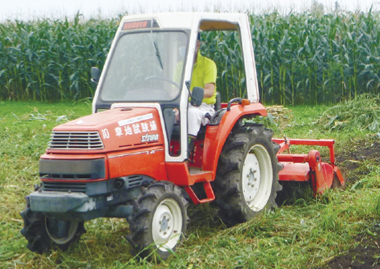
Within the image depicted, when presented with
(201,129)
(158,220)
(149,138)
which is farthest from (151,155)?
(201,129)

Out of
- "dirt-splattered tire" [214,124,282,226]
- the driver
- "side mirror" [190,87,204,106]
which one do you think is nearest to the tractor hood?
"side mirror" [190,87,204,106]

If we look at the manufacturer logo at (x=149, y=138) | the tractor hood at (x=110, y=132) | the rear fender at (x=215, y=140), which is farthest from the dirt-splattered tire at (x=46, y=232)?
the rear fender at (x=215, y=140)

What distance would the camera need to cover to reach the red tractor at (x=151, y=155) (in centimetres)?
437

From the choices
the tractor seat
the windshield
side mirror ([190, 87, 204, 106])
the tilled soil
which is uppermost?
the windshield

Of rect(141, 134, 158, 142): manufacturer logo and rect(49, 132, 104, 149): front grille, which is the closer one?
rect(49, 132, 104, 149): front grille

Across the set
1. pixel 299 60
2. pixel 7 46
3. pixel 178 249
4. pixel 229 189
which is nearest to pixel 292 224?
pixel 229 189

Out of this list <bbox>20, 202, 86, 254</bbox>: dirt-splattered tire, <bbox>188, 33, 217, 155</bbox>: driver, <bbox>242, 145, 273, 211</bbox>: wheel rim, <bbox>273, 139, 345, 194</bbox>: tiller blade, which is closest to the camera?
<bbox>20, 202, 86, 254</bbox>: dirt-splattered tire

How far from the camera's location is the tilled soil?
13.8 feet

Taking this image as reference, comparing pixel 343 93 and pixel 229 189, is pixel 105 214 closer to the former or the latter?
pixel 229 189

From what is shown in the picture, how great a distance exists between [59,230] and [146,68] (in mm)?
1646

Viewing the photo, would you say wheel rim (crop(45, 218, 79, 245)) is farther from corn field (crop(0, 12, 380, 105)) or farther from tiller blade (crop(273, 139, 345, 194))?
corn field (crop(0, 12, 380, 105))

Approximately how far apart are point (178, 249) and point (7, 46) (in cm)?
1415

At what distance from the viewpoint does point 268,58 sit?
14547mm

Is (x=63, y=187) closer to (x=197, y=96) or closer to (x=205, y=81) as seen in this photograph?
(x=197, y=96)
